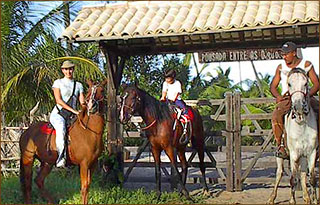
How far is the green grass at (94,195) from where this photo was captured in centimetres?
867

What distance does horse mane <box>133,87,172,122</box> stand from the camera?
9.26 m

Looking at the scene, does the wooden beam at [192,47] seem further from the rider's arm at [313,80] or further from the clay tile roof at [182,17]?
the rider's arm at [313,80]

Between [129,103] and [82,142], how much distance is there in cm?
123

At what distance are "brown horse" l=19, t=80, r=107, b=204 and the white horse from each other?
3105mm

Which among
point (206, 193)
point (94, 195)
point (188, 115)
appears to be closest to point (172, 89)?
point (188, 115)

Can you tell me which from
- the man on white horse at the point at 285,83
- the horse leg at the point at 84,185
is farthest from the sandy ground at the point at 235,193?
the horse leg at the point at 84,185

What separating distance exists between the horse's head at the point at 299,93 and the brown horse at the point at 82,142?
3.09 m

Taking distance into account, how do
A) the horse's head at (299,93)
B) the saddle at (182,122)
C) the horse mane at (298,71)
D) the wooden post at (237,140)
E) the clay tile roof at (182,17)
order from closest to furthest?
the horse's head at (299,93)
the horse mane at (298,71)
the clay tile roof at (182,17)
the saddle at (182,122)
the wooden post at (237,140)

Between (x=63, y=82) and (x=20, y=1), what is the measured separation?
160 inches

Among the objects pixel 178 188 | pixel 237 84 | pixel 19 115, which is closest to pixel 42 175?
pixel 178 188

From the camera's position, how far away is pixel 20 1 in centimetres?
1138

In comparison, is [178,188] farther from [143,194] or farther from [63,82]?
[63,82]

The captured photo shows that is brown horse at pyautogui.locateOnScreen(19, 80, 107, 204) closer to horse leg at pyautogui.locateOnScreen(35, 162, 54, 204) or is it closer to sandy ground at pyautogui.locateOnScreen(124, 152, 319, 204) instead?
horse leg at pyautogui.locateOnScreen(35, 162, 54, 204)

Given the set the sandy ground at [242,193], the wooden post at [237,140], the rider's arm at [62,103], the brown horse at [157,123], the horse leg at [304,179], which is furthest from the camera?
the wooden post at [237,140]
